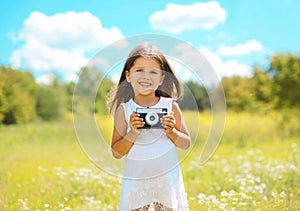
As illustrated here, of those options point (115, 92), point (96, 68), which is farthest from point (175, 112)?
point (96, 68)

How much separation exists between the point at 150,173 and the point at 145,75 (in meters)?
0.59

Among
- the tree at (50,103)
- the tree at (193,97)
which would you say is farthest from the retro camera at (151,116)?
the tree at (50,103)

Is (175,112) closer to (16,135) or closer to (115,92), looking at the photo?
(115,92)

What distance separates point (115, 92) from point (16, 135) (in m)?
9.68

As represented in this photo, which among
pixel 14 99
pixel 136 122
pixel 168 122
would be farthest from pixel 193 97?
pixel 14 99

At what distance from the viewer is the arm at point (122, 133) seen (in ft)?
9.05

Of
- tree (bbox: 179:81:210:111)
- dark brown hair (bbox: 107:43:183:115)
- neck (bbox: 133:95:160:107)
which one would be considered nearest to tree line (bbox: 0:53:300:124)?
tree (bbox: 179:81:210:111)

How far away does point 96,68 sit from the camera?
10.3ft

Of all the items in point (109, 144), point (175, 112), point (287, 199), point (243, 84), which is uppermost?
point (243, 84)

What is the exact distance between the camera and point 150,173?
2854 mm

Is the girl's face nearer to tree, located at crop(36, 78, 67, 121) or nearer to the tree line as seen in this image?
the tree line

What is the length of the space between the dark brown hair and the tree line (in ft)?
26.8

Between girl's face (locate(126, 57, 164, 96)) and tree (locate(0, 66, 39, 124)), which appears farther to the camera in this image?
tree (locate(0, 66, 39, 124))

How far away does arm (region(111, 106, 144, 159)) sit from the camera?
2758mm
